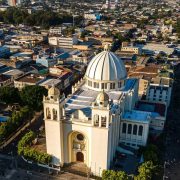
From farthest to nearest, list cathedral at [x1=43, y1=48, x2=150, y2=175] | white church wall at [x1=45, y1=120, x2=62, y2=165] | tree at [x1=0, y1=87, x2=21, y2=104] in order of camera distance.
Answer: tree at [x1=0, y1=87, x2=21, y2=104], white church wall at [x1=45, y1=120, x2=62, y2=165], cathedral at [x1=43, y1=48, x2=150, y2=175]

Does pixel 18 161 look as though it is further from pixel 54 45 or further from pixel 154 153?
pixel 54 45

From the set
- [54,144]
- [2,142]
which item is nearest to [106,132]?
[54,144]

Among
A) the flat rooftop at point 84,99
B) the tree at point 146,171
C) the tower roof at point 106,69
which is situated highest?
the tower roof at point 106,69

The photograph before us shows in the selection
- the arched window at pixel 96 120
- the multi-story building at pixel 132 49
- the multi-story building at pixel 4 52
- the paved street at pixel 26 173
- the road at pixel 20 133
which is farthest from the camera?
the multi-story building at pixel 132 49

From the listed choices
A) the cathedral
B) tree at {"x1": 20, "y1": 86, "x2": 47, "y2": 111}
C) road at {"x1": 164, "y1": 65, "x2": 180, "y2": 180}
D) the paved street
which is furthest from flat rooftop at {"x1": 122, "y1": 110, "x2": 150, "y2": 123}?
tree at {"x1": 20, "y1": 86, "x2": 47, "y2": 111}

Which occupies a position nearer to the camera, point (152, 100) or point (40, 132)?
point (40, 132)

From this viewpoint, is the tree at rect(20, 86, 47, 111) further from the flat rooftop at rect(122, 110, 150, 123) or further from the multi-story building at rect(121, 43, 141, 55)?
the multi-story building at rect(121, 43, 141, 55)

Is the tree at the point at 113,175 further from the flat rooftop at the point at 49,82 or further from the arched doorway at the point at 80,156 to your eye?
the flat rooftop at the point at 49,82

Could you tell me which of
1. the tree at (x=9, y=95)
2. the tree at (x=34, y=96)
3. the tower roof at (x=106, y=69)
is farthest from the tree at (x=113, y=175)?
the tree at (x=9, y=95)
